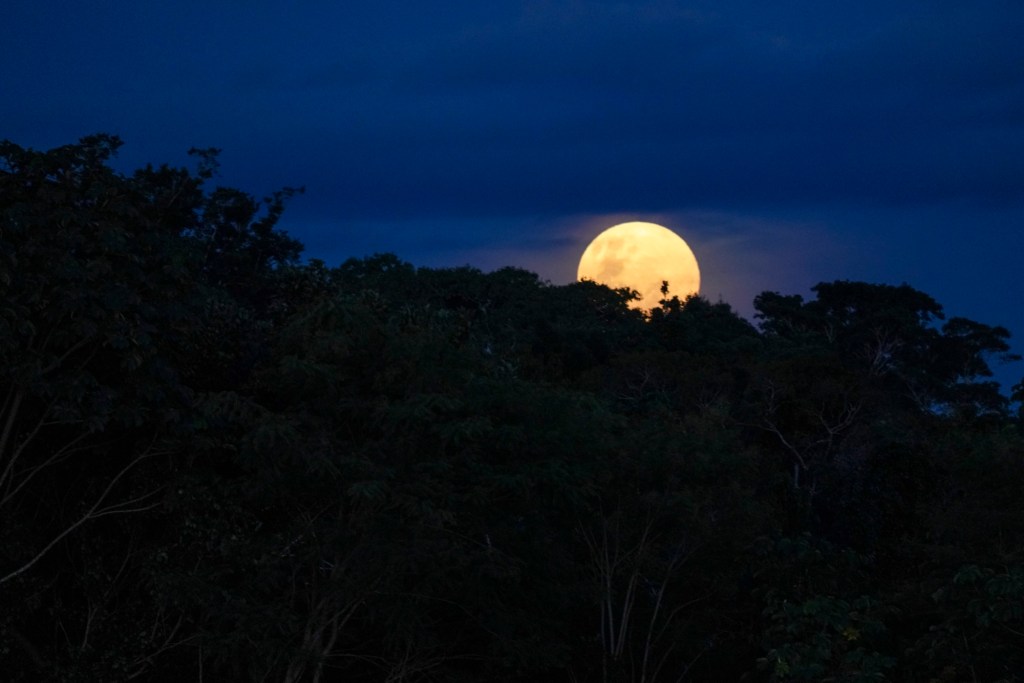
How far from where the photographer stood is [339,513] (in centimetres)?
1256

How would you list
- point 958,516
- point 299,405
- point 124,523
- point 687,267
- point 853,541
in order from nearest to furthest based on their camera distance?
1. point 299,405
2. point 124,523
3. point 958,516
4. point 853,541
5. point 687,267

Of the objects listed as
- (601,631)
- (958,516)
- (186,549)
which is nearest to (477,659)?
(601,631)

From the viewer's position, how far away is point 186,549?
1291cm

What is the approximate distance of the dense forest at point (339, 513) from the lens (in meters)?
11.9

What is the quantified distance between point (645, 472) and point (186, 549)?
6.33 metres

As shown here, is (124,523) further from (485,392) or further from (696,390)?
(696,390)

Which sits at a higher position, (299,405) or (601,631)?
(299,405)

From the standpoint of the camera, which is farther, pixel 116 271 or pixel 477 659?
pixel 477 659

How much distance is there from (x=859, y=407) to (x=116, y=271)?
23670 mm

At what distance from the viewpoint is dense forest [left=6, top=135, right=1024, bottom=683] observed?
11.9 meters

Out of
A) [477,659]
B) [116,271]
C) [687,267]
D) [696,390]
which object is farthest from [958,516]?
[687,267]

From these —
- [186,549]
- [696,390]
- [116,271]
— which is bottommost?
→ [186,549]

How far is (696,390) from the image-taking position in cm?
3659

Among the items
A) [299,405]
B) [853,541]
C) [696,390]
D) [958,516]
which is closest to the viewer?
[299,405]
